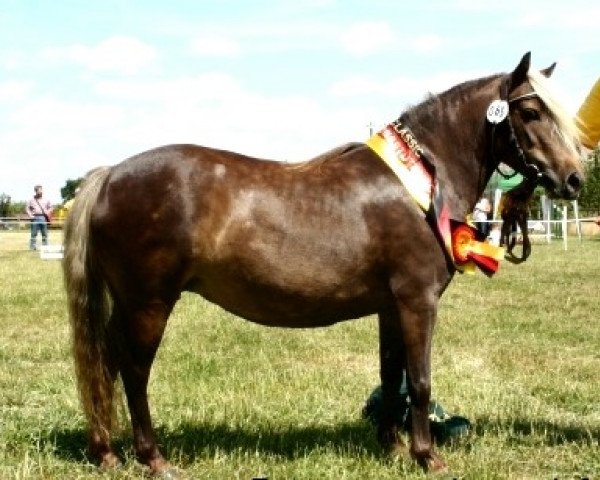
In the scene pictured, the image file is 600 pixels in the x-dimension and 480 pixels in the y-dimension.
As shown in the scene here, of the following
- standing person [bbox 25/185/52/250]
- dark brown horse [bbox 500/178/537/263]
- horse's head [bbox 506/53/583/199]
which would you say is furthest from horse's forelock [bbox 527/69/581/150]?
standing person [bbox 25/185/52/250]

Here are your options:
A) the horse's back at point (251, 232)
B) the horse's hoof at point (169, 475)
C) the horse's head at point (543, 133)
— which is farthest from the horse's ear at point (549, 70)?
the horse's hoof at point (169, 475)

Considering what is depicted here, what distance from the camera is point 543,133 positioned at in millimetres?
4539

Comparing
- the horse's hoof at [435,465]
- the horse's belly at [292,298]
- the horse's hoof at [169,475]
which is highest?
the horse's belly at [292,298]

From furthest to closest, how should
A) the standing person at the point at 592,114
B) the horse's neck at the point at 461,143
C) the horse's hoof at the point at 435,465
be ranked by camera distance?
the standing person at the point at 592,114, the horse's neck at the point at 461,143, the horse's hoof at the point at 435,465

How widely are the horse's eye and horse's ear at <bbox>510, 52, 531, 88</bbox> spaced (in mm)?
182

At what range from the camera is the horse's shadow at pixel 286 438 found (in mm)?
4789

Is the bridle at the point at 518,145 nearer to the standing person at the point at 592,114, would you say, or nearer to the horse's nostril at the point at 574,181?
the horse's nostril at the point at 574,181

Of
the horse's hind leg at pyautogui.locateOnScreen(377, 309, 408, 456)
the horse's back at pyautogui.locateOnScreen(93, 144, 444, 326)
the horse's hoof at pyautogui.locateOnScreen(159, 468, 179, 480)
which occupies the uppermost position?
the horse's back at pyautogui.locateOnScreen(93, 144, 444, 326)

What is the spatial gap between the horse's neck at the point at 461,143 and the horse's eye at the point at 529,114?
22 cm

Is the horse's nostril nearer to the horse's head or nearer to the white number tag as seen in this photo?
the horse's head

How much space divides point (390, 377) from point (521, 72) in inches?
83.3

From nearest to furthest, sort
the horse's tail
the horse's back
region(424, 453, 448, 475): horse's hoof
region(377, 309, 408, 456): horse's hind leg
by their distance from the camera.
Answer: the horse's back → region(424, 453, 448, 475): horse's hoof → the horse's tail → region(377, 309, 408, 456): horse's hind leg

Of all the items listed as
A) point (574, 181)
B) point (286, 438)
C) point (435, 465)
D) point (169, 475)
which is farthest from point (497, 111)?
point (169, 475)

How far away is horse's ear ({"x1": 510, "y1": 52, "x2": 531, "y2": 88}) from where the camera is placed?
178 inches
